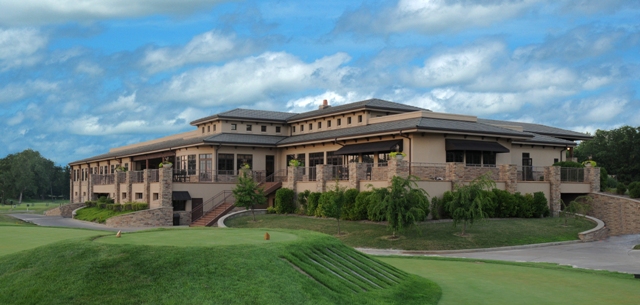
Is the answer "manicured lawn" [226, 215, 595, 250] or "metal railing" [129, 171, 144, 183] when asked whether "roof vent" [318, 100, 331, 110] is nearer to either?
"metal railing" [129, 171, 144, 183]

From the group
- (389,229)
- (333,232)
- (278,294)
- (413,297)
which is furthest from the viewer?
(333,232)

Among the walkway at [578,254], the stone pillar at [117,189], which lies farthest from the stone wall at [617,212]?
the stone pillar at [117,189]

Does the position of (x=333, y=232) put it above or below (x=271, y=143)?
below

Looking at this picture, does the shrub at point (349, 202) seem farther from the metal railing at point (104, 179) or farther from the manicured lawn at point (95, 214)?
the metal railing at point (104, 179)

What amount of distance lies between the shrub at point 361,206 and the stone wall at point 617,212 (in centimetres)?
1615

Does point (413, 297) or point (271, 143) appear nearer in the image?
point (413, 297)

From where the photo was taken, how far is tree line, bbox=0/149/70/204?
391 ft

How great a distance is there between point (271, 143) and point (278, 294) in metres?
39.3

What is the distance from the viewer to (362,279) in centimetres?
1331

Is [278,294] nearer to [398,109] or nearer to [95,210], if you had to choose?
[398,109]

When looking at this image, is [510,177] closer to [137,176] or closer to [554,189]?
[554,189]

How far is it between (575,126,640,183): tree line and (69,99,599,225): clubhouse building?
1833 centimetres

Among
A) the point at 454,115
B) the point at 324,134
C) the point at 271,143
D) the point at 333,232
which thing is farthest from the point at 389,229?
the point at 271,143

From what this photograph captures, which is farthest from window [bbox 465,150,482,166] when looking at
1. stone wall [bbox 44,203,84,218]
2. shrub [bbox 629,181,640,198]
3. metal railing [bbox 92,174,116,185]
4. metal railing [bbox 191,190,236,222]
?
stone wall [bbox 44,203,84,218]
